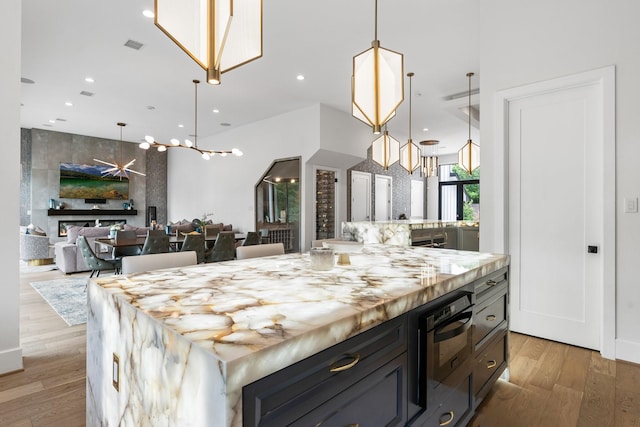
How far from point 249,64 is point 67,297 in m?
4.04

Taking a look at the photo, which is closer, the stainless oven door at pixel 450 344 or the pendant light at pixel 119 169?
the stainless oven door at pixel 450 344

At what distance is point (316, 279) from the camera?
1440 millimetres

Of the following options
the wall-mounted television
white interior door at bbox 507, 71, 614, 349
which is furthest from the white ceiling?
the wall-mounted television

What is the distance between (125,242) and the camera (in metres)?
4.64

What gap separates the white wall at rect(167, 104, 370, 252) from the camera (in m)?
7.02

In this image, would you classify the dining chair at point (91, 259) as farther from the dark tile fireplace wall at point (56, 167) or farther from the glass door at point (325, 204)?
the dark tile fireplace wall at point (56, 167)

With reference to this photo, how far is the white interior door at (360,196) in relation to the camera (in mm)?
8234

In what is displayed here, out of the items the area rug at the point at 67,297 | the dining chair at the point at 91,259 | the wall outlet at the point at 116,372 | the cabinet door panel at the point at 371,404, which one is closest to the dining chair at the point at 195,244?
the dining chair at the point at 91,259

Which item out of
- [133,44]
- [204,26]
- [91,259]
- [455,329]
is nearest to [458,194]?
[133,44]

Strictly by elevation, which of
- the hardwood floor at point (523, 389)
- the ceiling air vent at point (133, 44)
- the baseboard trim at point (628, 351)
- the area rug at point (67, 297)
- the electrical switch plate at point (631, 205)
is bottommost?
the hardwood floor at point (523, 389)

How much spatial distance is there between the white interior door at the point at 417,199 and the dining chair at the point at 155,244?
824 centimetres

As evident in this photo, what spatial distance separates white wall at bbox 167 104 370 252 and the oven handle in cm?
556

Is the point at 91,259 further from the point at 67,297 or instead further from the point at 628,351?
the point at 628,351

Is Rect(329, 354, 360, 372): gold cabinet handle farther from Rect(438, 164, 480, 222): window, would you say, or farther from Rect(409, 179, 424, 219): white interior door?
Rect(438, 164, 480, 222): window
